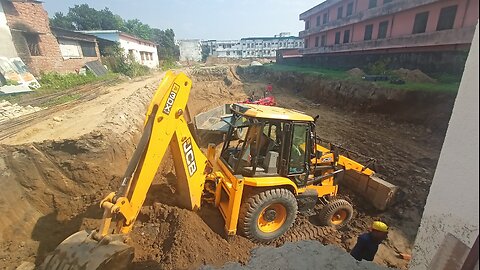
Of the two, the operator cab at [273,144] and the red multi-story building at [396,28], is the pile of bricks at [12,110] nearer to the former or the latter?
the operator cab at [273,144]

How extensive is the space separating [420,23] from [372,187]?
16.1 m

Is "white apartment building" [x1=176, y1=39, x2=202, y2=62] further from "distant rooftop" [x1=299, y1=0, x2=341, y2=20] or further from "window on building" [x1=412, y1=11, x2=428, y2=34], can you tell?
"window on building" [x1=412, y1=11, x2=428, y2=34]

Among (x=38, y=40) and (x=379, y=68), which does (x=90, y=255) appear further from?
(x=379, y=68)

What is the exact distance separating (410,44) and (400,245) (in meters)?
16.1

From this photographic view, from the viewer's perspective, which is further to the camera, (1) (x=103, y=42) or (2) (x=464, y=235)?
(1) (x=103, y=42)

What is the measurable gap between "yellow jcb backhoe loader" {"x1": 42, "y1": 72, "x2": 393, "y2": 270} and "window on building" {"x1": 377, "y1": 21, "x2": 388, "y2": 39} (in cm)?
1843

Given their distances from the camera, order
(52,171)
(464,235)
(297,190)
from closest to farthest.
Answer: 1. (464,235)
2. (297,190)
3. (52,171)

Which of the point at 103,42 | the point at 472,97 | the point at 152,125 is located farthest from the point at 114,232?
the point at 103,42

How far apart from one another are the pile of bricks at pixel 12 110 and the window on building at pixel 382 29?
22705 mm

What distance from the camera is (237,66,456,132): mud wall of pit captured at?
10352mm

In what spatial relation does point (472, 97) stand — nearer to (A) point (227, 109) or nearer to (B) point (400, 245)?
(B) point (400, 245)

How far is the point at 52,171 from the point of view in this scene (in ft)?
16.2

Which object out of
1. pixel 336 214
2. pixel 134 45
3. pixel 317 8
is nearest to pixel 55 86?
pixel 336 214

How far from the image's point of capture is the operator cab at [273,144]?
379 cm
